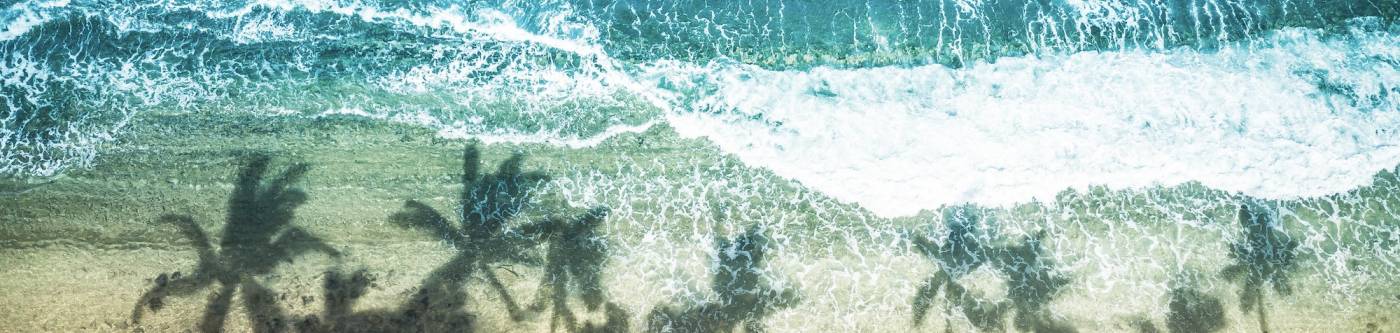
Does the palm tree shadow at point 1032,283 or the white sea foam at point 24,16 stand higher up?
the white sea foam at point 24,16

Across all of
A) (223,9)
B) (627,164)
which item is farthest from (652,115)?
(223,9)

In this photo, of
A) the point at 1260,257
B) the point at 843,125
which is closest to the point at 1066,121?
the point at 1260,257

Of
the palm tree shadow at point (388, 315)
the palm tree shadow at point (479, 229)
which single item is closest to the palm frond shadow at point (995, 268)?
the palm tree shadow at point (479, 229)

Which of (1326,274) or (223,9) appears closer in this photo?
(1326,274)

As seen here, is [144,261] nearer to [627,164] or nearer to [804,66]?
[627,164]

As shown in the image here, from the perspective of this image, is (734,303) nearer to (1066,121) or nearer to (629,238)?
(629,238)

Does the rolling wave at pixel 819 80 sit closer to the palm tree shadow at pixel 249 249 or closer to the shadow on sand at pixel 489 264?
the shadow on sand at pixel 489 264
